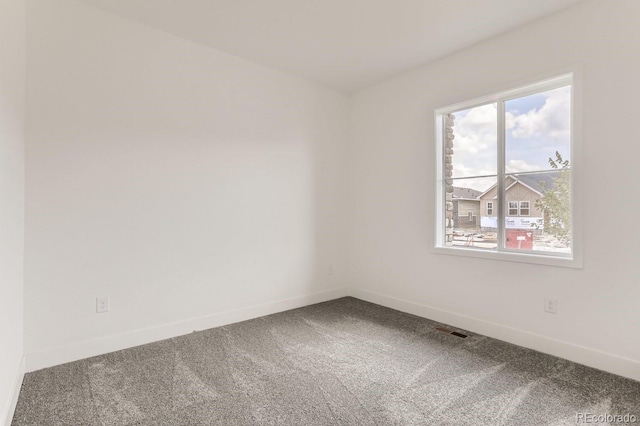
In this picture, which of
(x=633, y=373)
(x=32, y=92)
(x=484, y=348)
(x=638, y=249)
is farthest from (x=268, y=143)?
(x=633, y=373)

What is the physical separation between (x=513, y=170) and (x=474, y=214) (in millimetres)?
544

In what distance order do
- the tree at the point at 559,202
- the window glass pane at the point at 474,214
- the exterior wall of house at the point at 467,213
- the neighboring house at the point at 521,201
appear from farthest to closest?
1. the exterior wall of house at the point at 467,213
2. the window glass pane at the point at 474,214
3. the neighboring house at the point at 521,201
4. the tree at the point at 559,202

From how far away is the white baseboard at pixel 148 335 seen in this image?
2373mm

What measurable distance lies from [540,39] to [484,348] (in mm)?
2541

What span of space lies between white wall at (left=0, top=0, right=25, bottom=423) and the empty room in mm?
30

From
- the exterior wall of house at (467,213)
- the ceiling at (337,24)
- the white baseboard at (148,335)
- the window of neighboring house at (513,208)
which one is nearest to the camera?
the white baseboard at (148,335)

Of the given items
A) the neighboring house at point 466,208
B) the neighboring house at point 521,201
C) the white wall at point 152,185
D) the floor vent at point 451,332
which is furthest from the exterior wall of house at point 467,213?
the white wall at point 152,185

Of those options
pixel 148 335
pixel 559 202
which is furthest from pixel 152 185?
pixel 559 202

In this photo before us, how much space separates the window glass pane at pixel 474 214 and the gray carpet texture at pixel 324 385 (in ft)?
2.93

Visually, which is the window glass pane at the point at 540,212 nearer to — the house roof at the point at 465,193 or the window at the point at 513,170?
the window at the point at 513,170

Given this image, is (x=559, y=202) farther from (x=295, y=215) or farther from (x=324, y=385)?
(x=295, y=215)

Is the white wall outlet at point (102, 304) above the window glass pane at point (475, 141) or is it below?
below

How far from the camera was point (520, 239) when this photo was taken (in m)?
2.87

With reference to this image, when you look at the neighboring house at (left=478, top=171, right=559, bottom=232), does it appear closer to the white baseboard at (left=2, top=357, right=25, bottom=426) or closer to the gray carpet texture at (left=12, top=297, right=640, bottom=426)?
the gray carpet texture at (left=12, top=297, right=640, bottom=426)
